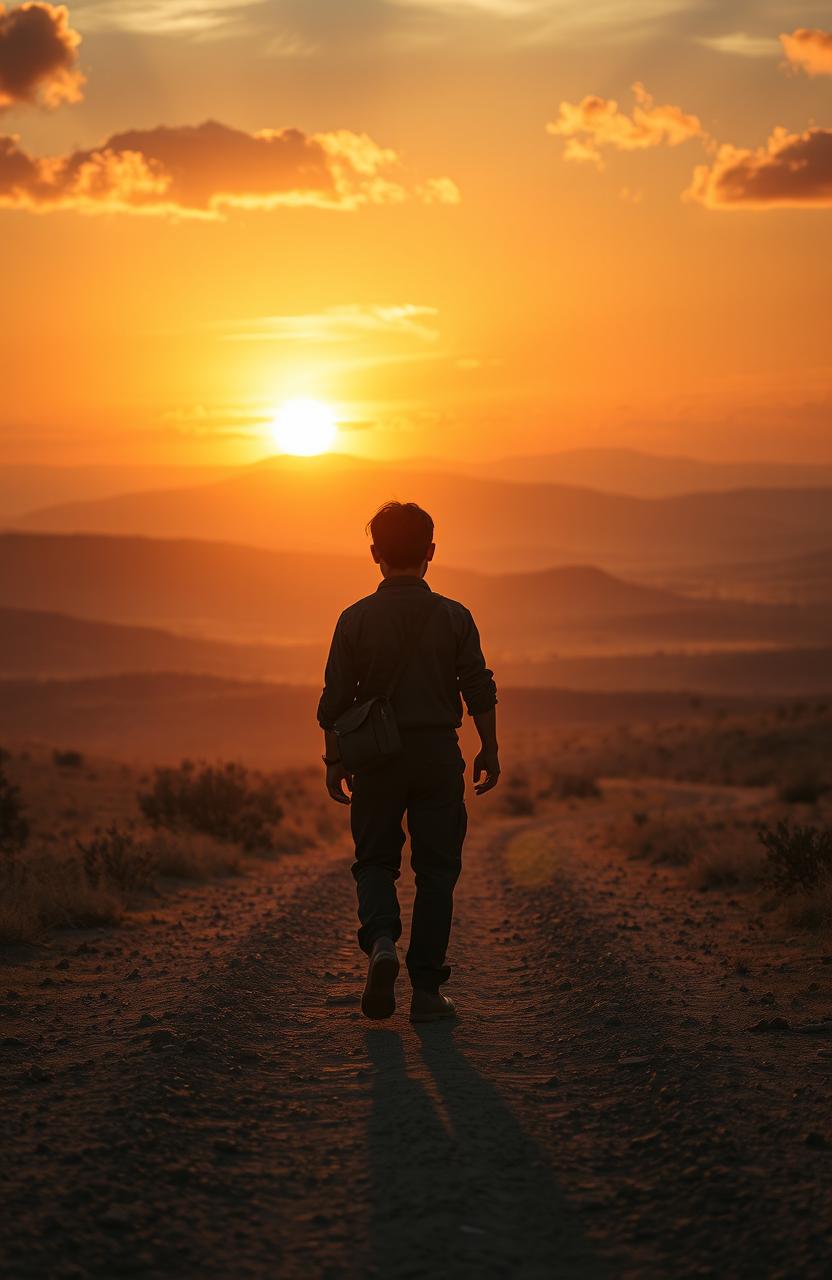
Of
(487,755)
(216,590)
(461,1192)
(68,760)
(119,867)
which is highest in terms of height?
(216,590)

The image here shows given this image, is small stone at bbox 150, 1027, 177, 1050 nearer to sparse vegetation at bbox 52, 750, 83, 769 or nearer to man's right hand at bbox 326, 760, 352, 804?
man's right hand at bbox 326, 760, 352, 804

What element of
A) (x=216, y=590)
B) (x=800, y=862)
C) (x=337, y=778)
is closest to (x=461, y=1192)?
(x=337, y=778)

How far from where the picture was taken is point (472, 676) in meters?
5.98

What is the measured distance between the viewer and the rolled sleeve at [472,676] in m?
5.97

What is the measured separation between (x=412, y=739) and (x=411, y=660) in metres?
0.35

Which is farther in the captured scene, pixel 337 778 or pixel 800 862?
pixel 800 862

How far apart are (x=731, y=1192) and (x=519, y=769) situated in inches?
1404

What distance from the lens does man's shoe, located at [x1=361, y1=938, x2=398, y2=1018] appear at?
5758 millimetres

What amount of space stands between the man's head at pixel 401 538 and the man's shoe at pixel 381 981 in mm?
1663

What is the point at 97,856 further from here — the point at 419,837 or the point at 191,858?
the point at 419,837

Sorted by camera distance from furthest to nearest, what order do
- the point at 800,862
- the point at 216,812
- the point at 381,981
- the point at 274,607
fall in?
the point at 274,607, the point at 216,812, the point at 800,862, the point at 381,981

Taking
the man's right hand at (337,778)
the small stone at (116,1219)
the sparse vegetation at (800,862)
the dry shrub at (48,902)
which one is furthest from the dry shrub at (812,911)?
the small stone at (116,1219)

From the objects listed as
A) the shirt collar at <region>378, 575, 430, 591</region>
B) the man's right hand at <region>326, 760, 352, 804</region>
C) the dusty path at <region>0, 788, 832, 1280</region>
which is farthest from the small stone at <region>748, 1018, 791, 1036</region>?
the shirt collar at <region>378, 575, 430, 591</region>

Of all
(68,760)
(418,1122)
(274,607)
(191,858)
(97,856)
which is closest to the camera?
(418,1122)
